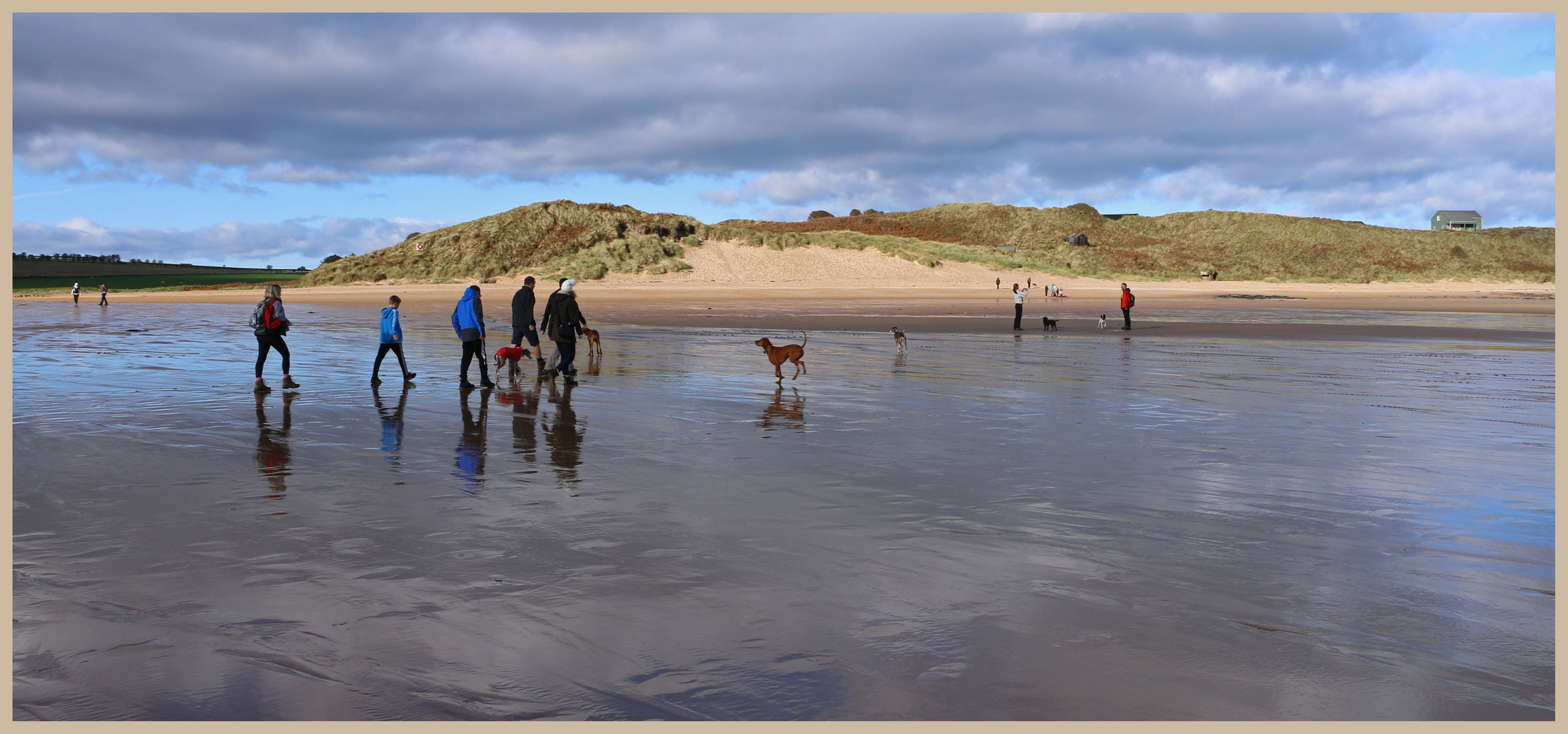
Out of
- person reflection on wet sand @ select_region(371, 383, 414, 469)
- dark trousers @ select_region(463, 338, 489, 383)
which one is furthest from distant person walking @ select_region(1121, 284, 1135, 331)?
person reflection on wet sand @ select_region(371, 383, 414, 469)

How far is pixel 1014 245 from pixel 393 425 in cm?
16054

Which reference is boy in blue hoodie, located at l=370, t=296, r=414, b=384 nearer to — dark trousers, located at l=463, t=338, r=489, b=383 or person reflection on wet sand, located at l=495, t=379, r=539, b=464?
dark trousers, located at l=463, t=338, r=489, b=383

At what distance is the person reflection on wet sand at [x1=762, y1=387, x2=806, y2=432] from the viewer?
38.8 ft

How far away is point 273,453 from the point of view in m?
9.85

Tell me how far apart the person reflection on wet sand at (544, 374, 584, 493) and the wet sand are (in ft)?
0.19

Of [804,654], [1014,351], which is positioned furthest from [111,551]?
[1014,351]

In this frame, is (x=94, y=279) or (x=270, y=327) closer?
(x=270, y=327)

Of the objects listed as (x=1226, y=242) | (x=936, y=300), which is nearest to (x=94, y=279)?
(x=936, y=300)

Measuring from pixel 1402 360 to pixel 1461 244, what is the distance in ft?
569

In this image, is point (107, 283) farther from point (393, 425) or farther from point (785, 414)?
point (785, 414)

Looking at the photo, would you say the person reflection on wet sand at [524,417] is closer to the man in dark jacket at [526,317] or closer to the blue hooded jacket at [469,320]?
the blue hooded jacket at [469,320]

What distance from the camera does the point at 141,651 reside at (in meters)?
4.66

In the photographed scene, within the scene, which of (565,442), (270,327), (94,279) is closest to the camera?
(565,442)

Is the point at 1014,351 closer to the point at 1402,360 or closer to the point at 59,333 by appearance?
the point at 1402,360
